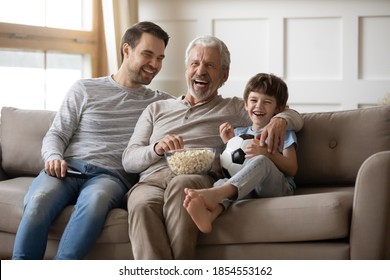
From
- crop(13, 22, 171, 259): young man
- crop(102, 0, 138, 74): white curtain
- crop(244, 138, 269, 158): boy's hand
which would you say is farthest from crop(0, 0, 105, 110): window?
crop(244, 138, 269, 158): boy's hand

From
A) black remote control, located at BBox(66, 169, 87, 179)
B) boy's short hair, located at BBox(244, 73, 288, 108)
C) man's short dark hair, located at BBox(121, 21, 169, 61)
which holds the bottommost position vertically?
black remote control, located at BBox(66, 169, 87, 179)

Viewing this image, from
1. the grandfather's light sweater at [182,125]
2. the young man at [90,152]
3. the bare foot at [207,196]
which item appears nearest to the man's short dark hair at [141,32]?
Result: the young man at [90,152]

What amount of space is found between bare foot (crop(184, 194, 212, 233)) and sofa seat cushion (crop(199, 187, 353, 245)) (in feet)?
0.37

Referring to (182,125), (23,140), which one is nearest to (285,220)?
(182,125)

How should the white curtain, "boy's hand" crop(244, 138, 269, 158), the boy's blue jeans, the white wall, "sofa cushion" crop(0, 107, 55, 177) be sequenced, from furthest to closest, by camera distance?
the white curtain < the white wall < "sofa cushion" crop(0, 107, 55, 177) < "boy's hand" crop(244, 138, 269, 158) < the boy's blue jeans

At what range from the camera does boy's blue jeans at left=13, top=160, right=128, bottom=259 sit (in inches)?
100.0

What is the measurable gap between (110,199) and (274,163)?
0.62 metres

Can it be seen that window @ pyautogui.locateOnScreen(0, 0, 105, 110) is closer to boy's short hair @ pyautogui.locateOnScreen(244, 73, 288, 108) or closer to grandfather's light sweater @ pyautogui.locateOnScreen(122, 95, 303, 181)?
grandfather's light sweater @ pyautogui.locateOnScreen(122, 95, 303, 181)

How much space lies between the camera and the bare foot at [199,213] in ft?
7.88

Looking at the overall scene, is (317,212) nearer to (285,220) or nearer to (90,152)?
(285,220)

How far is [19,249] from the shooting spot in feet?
8.37

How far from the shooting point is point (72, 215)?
2625 mm

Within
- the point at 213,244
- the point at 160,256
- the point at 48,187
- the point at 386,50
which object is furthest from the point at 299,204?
the point at 386,50

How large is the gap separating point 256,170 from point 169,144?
0.37m
